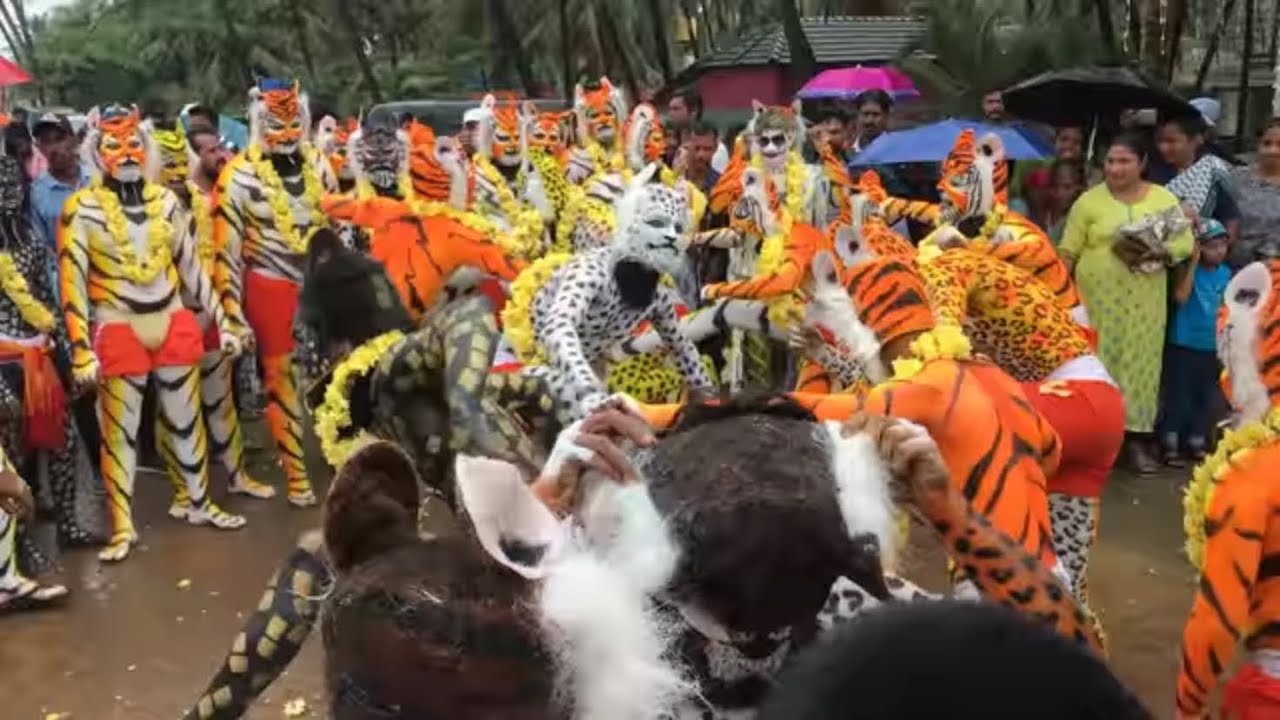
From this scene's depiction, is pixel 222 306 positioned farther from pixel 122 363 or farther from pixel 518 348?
pixel 518 348

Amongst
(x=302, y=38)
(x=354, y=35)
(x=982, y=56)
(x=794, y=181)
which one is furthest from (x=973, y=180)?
(x=302, y=38)

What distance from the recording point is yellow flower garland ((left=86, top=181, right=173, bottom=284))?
5.88 m

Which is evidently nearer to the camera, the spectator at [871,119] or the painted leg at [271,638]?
the painted leg at [271,638]

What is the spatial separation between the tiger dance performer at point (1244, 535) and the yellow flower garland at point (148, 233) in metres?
4.61

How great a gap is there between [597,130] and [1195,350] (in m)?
3.67

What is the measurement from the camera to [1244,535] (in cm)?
250

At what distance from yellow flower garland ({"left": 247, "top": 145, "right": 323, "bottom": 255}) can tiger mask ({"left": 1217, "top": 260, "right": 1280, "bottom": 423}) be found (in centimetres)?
475

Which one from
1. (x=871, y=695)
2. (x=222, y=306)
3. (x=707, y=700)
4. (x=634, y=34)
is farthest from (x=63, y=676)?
(x=634, y=34)

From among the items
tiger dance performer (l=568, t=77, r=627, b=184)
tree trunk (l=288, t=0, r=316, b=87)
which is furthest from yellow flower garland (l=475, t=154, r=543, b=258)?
tree trunk (l=288, t=0, r=316, b=87)

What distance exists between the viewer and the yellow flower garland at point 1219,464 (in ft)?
8.40

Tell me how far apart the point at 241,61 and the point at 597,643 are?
107 feet

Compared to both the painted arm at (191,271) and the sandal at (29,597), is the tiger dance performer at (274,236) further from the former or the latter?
the sandal at (29,597)

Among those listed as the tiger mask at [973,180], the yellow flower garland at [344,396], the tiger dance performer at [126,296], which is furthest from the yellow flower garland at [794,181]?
the yellow flower garland at [344,396]

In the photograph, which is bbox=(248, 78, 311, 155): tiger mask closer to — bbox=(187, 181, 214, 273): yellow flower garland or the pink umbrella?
bbox=(187, 181, 214, 273): yellow flower garland
